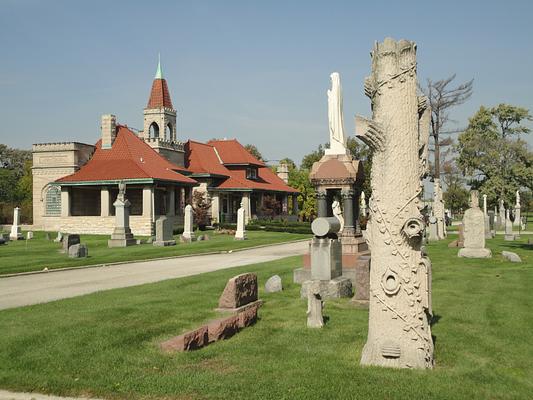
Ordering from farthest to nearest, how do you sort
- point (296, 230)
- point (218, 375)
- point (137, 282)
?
point (296, 230), point (137, 282), point (218, 375)

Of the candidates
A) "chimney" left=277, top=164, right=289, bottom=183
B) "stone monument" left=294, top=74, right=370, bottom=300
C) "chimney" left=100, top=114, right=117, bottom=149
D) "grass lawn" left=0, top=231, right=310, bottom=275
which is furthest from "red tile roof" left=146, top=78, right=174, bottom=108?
"stone monument" left=294, top=74, right=370, bottom=300

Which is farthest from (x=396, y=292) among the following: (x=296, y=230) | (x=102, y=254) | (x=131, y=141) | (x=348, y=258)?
(x=131, y=141)

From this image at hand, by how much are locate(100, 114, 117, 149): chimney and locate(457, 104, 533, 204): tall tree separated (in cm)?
3565

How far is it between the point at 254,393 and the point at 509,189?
52.7 meters

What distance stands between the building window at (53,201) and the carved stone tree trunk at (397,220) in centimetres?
4242

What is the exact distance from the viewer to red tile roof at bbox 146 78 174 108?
51.7 meters

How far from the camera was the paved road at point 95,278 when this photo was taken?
11.9 metres

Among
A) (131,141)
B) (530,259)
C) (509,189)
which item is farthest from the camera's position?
(509,189)

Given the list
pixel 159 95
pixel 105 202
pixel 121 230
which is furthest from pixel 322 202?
pixel 159 95

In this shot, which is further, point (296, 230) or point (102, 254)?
point (296, 230)

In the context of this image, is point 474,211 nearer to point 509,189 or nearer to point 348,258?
point 348,258

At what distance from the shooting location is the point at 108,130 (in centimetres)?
4366

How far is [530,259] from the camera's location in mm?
17625

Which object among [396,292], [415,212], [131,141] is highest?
[131,141]
